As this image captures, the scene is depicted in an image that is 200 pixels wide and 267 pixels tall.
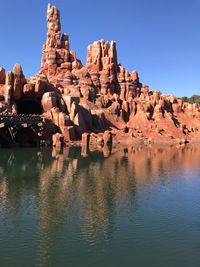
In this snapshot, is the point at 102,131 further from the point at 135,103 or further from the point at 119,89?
the point at 119,89

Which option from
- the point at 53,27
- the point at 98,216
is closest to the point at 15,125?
the point at 98,216

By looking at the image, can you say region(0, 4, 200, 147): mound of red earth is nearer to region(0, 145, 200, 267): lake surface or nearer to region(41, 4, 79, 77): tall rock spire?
Answer: region(41, 4, 79, 77): tall rock spire

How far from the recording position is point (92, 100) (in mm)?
119312

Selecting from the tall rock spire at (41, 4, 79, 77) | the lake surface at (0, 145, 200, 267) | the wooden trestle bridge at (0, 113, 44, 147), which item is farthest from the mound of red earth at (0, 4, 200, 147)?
the lake surface at (0, 145, 200, 267)

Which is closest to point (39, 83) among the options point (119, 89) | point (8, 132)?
point (8, 132)

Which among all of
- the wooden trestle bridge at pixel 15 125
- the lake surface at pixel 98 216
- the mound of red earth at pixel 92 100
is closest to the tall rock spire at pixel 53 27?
the mound of red earth at pixel 92 100

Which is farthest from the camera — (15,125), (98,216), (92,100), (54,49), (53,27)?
(53,27)

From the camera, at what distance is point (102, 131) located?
349 feet

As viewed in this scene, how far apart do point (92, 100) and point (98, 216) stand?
9097 centimetres

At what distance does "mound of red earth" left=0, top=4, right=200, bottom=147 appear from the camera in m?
90.6

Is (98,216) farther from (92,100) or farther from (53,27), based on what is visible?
(53,27)

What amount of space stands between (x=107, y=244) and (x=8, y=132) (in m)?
66.0

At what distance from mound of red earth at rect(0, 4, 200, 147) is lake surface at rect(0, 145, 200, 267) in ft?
119

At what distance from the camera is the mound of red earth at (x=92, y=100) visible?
90.6 m
